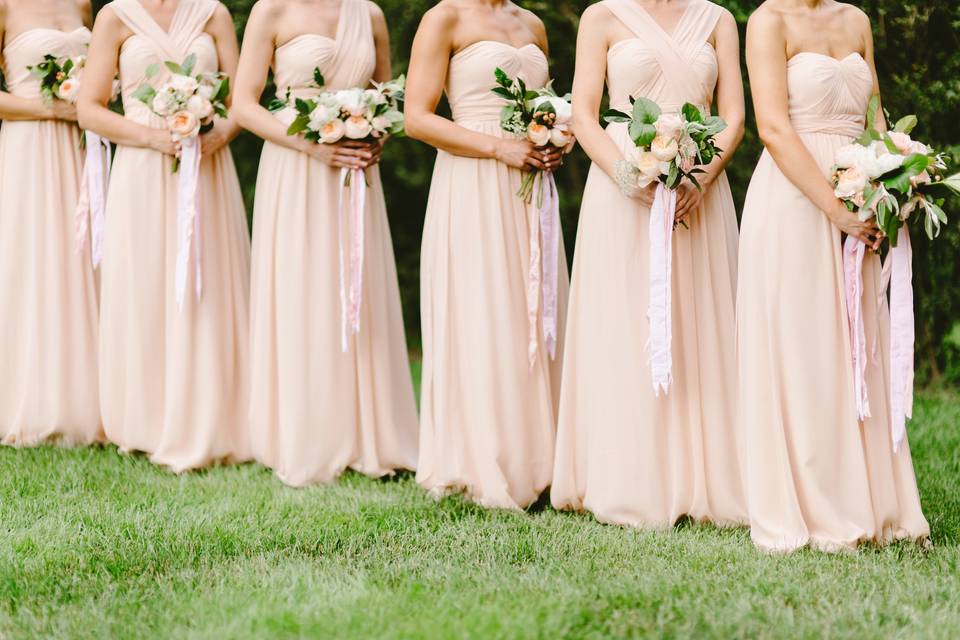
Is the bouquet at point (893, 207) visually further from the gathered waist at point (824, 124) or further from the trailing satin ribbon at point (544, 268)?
the trailing satin ribbon at point (544, 268)

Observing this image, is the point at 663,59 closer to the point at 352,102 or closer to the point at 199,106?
the point at 352,102

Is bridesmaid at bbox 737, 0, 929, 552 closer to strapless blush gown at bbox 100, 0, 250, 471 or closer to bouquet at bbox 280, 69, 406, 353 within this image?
bouquet at bbox 280, 69, 406, 353

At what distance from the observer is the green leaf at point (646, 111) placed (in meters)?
5.45

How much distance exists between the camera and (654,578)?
4.88 m

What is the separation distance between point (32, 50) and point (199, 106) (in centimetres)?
157

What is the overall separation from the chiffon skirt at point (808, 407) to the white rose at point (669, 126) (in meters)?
0.49

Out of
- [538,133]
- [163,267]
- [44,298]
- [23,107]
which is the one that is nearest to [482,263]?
[538,133]

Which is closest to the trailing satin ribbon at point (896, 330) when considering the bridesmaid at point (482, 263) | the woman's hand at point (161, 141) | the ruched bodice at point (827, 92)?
the ruched bodice at point (827, 92)

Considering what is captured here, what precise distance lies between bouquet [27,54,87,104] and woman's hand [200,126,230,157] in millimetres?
945

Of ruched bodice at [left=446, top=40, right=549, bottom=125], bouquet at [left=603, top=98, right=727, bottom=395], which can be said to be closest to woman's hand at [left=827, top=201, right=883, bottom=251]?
bouquet at [left=603, top=98, right=727, bottom=395]

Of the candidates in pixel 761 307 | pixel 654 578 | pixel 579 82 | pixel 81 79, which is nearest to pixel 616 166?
pixel 579 82

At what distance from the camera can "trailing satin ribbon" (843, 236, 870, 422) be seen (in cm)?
533

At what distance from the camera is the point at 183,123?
23.2 feet

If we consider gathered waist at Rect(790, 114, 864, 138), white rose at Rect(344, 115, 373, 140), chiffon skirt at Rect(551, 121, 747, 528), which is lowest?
chiffon skirt at Rect(551, 121, 747, 528)
